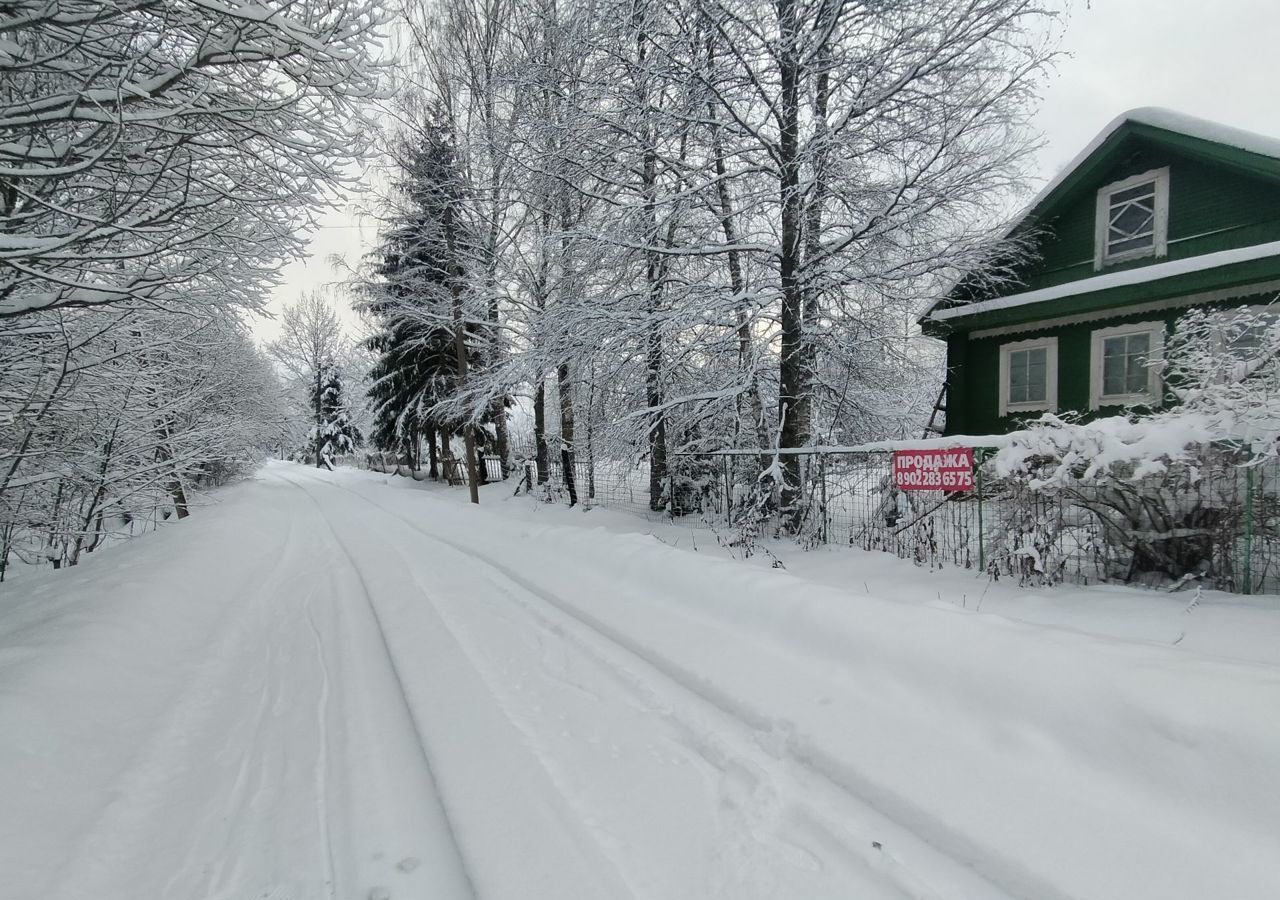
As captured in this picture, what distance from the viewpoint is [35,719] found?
2.92 meters

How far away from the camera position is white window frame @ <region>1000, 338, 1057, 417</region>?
11641 millimetres

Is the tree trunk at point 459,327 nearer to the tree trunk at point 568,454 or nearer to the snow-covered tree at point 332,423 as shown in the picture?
the tree trunk at point 568,454

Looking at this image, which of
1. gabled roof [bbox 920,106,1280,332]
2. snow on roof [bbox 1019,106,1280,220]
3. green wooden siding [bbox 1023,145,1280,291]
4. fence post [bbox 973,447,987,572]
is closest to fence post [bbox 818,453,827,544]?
fence post [bbox 973,447,987,572]

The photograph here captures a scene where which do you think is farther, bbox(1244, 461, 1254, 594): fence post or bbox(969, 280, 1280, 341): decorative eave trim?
bbox(969, 280, 1280, 341): decorative eave trim

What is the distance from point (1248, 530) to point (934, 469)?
2259 mm

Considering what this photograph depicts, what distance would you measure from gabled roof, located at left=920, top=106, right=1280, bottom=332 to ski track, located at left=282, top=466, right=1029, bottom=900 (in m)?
9.46

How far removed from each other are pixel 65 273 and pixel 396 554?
5124 millimetres

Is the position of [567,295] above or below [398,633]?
above

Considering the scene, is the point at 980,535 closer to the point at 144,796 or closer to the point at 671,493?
the point at 671,493

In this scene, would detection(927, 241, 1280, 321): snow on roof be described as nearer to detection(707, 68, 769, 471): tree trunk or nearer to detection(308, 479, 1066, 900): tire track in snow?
detection(707, 68, 769, 471): tree trunk

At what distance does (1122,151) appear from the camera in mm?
10594

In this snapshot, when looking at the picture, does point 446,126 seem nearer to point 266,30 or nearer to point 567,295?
point 567,295

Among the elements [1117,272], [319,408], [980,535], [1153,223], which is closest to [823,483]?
[980,535]

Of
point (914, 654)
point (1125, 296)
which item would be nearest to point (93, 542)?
point (914, 654)
